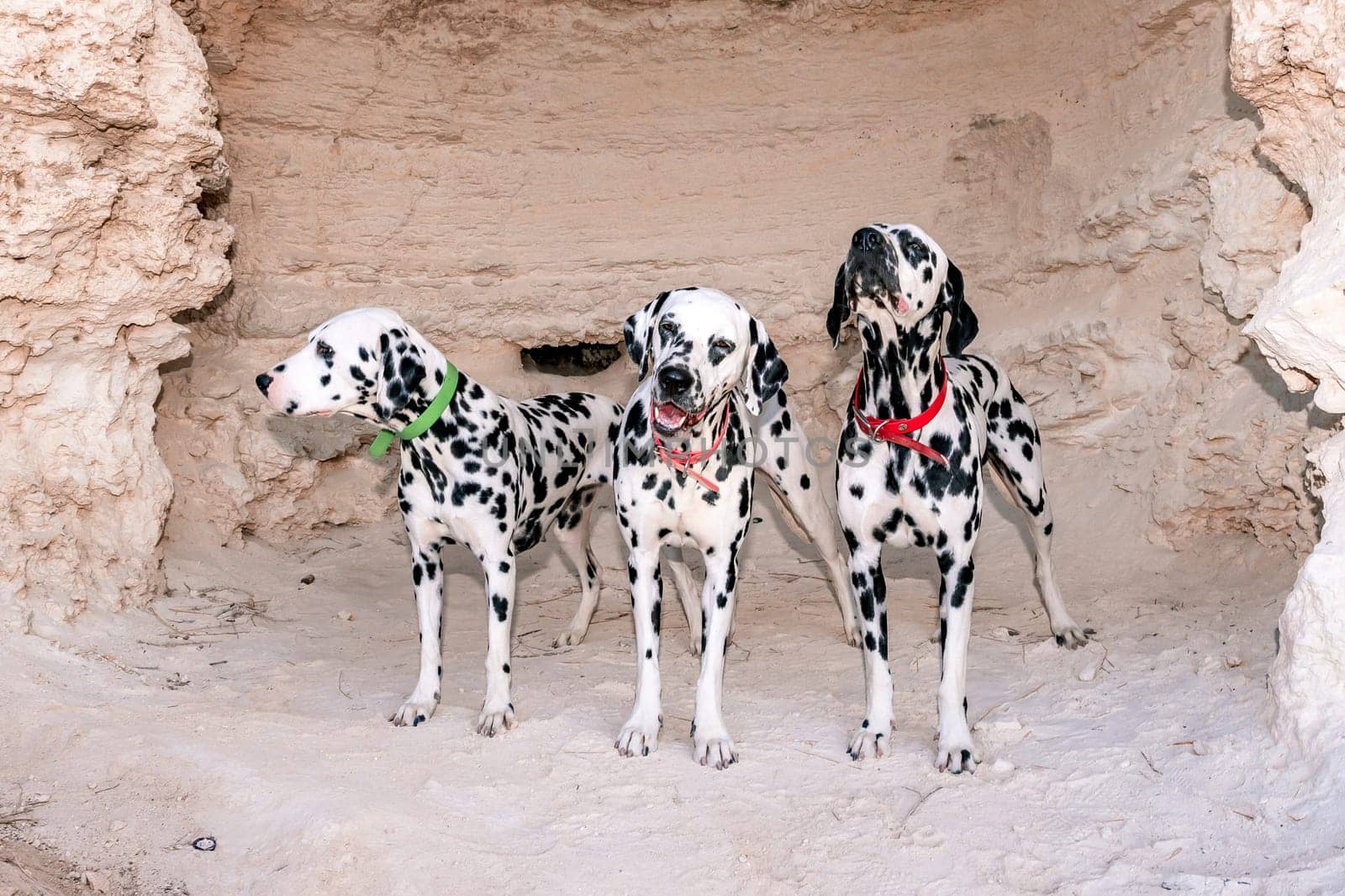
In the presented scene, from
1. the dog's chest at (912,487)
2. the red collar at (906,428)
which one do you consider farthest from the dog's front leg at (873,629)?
the red collar at (906,428)

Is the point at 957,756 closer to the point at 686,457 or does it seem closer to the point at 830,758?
the point at 830,758

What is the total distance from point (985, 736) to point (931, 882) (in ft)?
4.11

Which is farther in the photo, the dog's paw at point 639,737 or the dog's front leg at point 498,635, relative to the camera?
the dog's front leg at point 498,635

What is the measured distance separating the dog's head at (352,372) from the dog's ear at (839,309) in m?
1.90

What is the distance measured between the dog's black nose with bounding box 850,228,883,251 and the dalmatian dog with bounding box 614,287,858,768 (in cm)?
61

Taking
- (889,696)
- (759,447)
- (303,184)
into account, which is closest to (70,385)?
(303,184)

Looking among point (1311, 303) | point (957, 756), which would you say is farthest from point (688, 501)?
point (1311, 303)

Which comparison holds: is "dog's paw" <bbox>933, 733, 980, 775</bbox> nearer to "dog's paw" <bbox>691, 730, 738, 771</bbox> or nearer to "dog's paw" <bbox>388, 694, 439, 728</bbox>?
"dog's paw" <bbox>691, 730, 738, 771</bbox>

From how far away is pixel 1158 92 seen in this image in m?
7.78

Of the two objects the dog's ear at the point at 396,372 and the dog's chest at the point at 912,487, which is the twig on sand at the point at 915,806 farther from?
the dog's ear at the point at 396,372

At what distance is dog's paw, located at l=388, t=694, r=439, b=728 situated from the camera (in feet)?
18.2

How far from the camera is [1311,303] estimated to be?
474 centimetres

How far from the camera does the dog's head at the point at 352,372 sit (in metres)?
5.32

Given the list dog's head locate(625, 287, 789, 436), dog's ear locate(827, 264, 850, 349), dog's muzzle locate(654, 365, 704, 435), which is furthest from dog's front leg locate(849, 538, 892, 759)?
dog's muzzle locate(654, 365, 704, 435)
